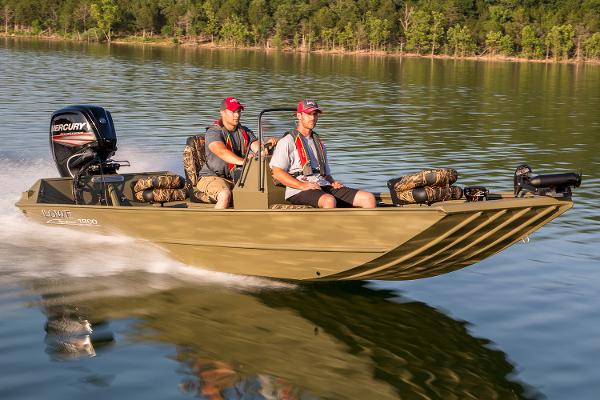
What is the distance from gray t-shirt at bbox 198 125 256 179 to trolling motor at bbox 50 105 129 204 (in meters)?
1.49

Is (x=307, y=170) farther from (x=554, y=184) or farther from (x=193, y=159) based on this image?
(x=554, y=184)

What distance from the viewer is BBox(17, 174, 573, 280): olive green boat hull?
26.7 ft

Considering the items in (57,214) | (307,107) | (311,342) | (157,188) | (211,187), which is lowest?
(311,342)

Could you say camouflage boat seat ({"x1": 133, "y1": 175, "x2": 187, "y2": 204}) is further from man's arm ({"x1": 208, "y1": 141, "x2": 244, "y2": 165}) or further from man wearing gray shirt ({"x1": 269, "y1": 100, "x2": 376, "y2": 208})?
man wearing gray shirt ({"x1": 269, "y1": 100, "x2": 376, "y2": 208})

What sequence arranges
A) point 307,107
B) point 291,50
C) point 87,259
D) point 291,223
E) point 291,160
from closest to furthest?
point 291,223
point 307,107
point 291,160
point 87,259
point 291,50

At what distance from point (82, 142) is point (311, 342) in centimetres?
468

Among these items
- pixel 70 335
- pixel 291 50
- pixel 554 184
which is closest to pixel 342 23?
pixel 291 50

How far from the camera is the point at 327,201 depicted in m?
8.94

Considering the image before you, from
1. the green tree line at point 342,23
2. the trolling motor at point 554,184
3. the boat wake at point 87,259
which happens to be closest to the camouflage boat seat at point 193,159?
the boat wake at point 87,259

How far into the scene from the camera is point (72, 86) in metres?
37.3

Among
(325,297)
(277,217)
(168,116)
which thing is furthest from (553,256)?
(168,116)

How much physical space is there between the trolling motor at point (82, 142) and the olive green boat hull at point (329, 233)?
3.02 feet

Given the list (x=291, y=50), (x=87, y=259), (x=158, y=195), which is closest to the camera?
(x=87, y=259)

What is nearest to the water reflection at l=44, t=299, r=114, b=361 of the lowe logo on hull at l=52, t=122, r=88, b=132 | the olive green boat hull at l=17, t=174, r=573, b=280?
the olive green boat hull at l=17, t=174, r=573, b=280
